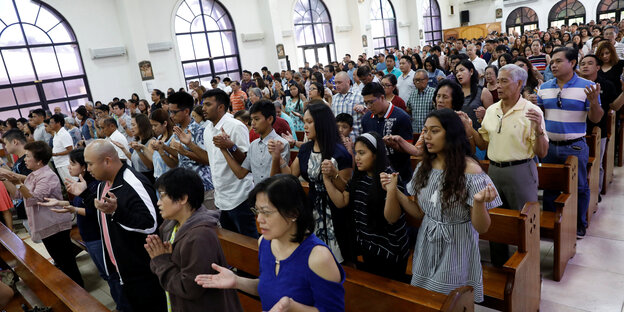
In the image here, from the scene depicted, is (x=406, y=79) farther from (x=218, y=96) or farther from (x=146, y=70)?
(x=146, y=70)

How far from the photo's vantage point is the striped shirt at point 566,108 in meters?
3.17

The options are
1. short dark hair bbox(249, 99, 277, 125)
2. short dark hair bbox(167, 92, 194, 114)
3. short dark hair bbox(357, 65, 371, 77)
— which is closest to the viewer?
short dark hair bbox(249, 99, 277, 125)

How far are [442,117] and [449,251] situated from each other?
26.1 inches

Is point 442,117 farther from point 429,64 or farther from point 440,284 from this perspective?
point 429,64

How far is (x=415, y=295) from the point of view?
1634 mm

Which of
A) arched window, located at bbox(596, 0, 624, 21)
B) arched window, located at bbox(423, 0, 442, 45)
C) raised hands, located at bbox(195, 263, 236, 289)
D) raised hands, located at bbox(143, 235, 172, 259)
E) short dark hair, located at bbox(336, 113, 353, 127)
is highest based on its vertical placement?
arched window, located at bbox(423, 0, 442, 45)

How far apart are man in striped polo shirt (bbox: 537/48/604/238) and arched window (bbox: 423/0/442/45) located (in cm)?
2141

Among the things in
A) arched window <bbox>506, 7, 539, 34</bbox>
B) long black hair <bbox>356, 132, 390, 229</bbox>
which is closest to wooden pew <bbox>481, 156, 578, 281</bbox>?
long black hair <bbox>356, 132, 390, 229</bbox>

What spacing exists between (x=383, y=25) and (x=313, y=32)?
16.5 feet

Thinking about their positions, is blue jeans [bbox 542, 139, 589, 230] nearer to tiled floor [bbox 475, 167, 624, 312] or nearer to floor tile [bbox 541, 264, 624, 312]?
tiled floor [bbox 475, 167, 624, 312]

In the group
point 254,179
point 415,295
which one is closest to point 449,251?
point 415,295

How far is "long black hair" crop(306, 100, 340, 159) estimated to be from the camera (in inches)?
95.0

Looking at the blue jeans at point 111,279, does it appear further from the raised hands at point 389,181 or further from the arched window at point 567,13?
the arched window at point 567,13

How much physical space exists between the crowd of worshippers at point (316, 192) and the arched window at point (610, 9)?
71.7 feet
